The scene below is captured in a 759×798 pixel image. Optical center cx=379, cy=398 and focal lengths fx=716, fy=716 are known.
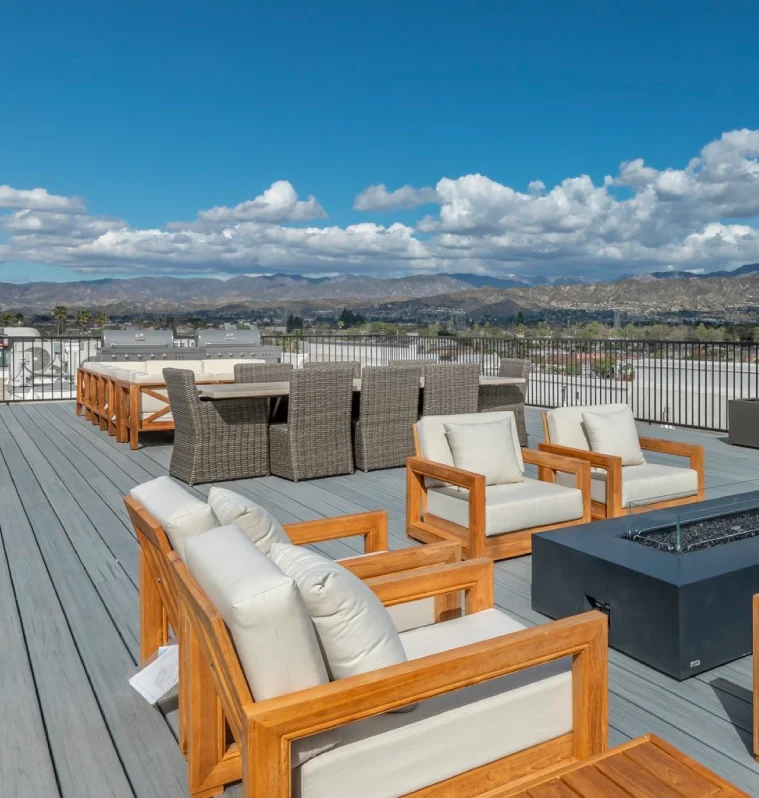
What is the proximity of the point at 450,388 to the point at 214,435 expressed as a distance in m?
2.26

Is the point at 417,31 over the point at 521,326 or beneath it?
over

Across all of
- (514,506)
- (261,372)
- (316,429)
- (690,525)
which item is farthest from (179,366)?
(690,525)

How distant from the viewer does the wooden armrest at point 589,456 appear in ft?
13.5

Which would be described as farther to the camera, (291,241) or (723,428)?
(291,241)

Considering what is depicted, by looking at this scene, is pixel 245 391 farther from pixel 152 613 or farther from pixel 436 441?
pixel 152 613

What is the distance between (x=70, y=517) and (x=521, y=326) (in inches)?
408

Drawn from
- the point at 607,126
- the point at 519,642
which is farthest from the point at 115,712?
the point at 607,126

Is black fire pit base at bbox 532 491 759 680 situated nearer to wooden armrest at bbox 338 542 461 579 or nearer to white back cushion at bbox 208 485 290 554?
wooden armrest at bbox 338 542 461 579

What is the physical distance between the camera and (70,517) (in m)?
4.87

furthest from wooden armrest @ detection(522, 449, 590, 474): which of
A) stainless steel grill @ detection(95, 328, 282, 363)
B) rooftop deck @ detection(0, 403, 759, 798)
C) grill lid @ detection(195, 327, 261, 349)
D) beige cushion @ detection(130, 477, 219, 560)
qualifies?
grill lid @ detection(195, 327, 261, 349)

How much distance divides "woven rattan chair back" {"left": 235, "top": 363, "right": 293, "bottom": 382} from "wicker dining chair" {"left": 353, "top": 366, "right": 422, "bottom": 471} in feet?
5.26

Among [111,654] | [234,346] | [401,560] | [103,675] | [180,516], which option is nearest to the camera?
[180,516]

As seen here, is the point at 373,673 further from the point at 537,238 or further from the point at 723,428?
the point at 537,238

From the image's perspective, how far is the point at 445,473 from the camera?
12.5 ft
